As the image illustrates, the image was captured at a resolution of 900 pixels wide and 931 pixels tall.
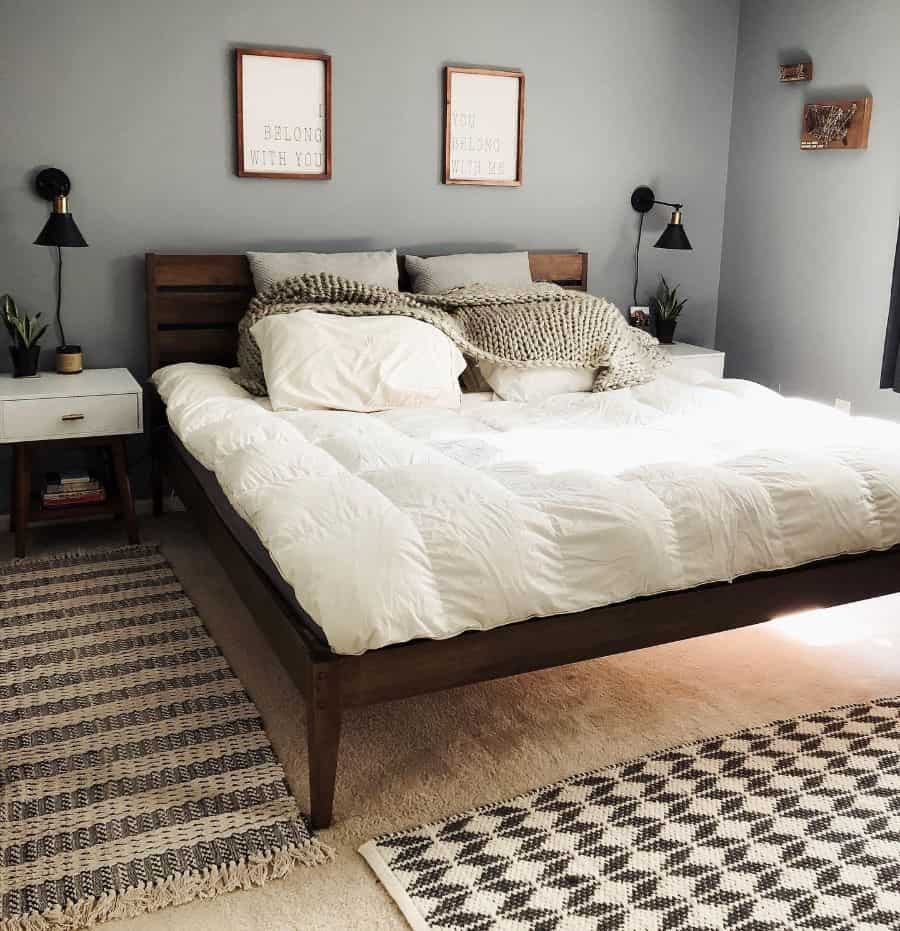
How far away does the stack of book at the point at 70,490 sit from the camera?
3449mm

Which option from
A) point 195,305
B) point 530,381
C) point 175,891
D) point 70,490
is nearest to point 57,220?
point 195,305

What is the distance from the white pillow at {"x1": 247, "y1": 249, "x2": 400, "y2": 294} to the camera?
3.64 m

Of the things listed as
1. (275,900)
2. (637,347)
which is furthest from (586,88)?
(275,900)

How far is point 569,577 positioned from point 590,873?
1.89 ft

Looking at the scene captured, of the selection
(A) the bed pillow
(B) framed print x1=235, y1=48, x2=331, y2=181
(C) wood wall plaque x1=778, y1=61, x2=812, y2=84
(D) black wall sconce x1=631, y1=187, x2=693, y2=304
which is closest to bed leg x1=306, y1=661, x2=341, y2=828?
(A) the bed pillow

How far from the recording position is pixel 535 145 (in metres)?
4.23

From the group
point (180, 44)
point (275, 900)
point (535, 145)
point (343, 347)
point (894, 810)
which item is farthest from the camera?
point (535, 145)

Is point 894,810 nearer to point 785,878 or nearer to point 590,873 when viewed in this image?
point 785,878

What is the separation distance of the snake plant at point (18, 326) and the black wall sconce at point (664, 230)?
2.52 metres

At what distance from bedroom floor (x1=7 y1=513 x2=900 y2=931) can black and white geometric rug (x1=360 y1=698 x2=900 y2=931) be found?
2.9 inches

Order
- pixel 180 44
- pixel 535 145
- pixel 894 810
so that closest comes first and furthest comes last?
pixel 894 810, pixel 180 44, pixel 535 145

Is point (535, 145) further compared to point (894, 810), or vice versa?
point (535, 145)

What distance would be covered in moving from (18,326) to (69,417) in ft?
1.41

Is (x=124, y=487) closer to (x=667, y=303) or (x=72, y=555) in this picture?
(x=72, y=555)
